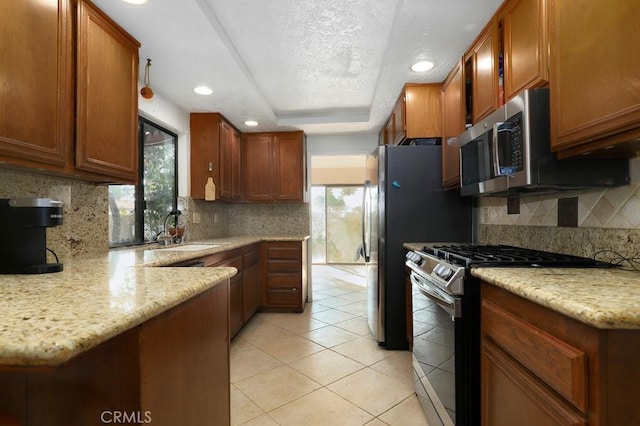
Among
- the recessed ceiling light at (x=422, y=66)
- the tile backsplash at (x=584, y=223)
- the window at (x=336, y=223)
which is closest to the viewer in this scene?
the tile backsplash at (x=584, y=223)

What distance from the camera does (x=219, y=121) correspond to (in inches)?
136

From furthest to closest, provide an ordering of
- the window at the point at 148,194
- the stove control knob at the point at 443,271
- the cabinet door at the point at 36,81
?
the window at the point at 148,194 < the stove control knob at the point at 443,271 < the cabinet door at the point at 36,81

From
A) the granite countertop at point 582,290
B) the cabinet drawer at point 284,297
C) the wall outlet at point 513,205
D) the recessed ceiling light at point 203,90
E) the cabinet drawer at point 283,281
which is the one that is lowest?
the cabinet drawer at point 284,297

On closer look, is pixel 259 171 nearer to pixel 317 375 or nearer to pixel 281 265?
pixel 281 265

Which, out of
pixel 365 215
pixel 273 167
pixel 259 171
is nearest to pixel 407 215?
pixel 365 215

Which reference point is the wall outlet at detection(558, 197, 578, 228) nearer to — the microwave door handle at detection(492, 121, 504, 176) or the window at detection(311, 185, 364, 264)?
the microwave door handle at detection(492, 121, 504, 176)

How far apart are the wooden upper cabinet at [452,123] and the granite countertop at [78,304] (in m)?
1.81

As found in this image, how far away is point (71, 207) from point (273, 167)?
8.31 feet

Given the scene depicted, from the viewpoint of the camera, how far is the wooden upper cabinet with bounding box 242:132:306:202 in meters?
4.14

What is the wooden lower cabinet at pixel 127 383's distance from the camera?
0.77 m

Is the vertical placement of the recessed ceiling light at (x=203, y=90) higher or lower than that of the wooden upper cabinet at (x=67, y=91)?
higher

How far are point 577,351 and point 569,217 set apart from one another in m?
1.10

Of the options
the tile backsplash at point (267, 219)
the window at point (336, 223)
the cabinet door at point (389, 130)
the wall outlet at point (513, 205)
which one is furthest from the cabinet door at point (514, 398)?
the window at point (336, 223)

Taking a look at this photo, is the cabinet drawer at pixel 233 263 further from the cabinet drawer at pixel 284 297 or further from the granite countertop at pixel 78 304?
the granite countertop at pixel 78 304
